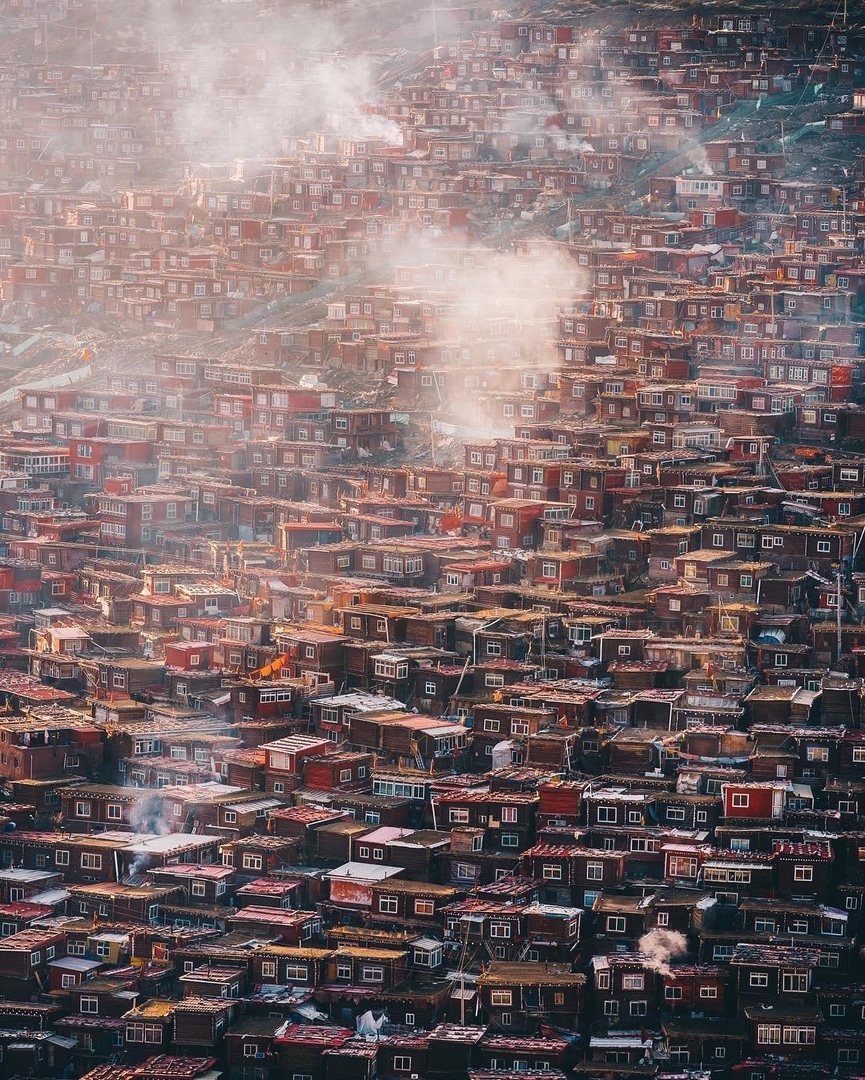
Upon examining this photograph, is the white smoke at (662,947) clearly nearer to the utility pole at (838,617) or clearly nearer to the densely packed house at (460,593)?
the densely packed house at (460,593)

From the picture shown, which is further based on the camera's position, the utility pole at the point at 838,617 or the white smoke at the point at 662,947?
the utility pole at the point at 838,617

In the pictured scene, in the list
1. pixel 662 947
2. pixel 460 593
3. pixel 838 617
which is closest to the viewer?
pixel 662 947

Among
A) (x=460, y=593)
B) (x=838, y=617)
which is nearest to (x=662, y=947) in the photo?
(x=838, y=617)

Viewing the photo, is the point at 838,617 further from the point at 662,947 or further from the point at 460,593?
the point at 662,947

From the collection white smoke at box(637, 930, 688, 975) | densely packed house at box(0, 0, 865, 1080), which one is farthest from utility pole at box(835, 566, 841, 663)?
white smoke at box(637, 930, 688, 975)

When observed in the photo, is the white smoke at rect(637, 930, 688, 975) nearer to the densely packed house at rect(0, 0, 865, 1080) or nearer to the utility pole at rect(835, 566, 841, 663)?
the densely packed house at rect(0, 0, 865, 1080)

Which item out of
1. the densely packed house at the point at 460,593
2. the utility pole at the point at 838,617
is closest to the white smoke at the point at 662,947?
the densely packed house at the point at 460,593

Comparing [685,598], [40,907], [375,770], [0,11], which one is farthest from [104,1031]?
[0,11]

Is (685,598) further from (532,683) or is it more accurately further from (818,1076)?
(818,1076)
